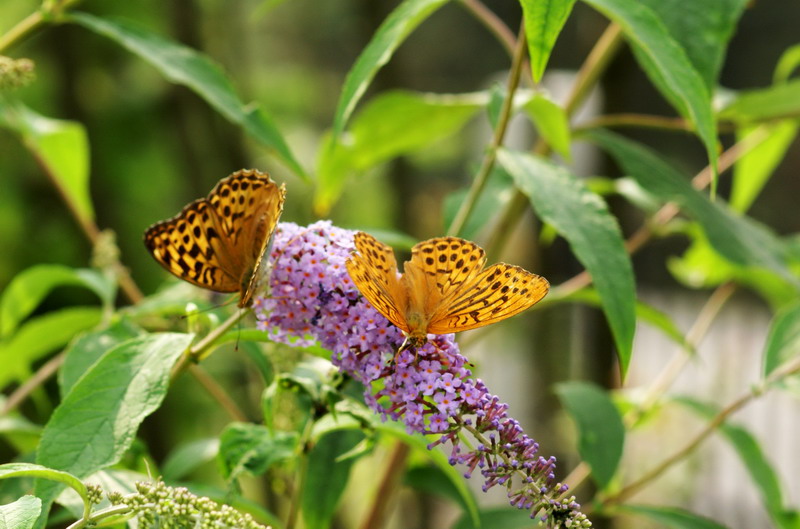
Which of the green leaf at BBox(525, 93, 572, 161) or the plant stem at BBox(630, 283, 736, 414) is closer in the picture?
the green leaf at BBox(525, 93, 572, 161)

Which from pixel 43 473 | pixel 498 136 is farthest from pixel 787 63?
pixel 43 473

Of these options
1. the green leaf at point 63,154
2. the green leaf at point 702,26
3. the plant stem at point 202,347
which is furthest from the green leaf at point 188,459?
the green leaf at point 702,26

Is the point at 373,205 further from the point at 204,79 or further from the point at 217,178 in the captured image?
the point at 204,79

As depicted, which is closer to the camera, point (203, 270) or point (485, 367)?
point (203, 270)

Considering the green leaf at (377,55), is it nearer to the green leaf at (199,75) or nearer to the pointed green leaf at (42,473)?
the green leaf at (199,75)

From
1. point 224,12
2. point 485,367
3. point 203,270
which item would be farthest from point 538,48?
point 485,367

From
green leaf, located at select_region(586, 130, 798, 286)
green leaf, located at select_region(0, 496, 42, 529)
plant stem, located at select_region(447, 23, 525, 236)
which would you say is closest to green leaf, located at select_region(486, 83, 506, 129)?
plant stem, located at select_region(447, 23, 525, 236)

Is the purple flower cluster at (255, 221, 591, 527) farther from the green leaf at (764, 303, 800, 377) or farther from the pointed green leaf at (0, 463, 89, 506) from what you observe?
the green leaf at (764, 303, 800, 377)
